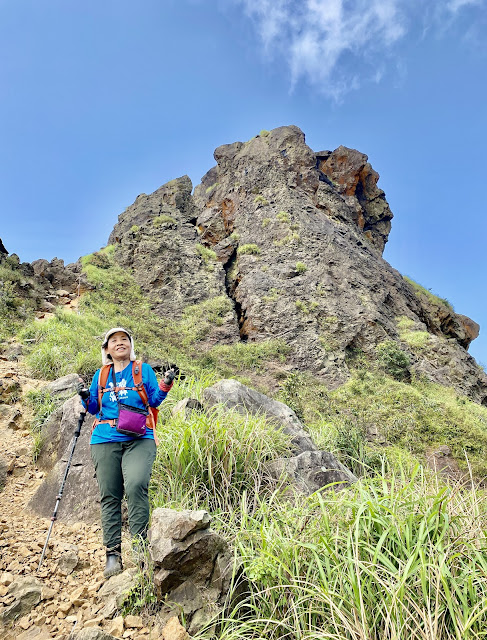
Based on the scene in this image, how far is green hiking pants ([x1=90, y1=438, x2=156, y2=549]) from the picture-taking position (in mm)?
2959

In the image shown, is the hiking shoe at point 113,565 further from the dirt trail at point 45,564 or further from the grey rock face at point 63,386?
the grey rock face at point 63,386

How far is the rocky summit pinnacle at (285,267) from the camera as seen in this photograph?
55.8 feet

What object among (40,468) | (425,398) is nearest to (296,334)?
(425,398)

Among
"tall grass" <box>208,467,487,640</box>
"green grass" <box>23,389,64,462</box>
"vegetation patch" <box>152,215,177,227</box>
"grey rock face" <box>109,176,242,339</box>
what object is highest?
"vegetation patch" <box>152,215,177,227</box>

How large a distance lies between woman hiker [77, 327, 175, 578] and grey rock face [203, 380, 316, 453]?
68.7 inches

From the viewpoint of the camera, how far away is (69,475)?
4262 millimetres

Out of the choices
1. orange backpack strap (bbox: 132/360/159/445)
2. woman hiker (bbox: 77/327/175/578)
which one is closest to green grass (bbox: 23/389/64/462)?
woman hiker (bbox: 77/327/175/578)

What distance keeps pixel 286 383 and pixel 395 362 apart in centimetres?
552

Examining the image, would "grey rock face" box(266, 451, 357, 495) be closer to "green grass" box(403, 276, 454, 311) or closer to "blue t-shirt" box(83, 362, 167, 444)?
"blue t-shirt" box(83, 362, 167, 444)

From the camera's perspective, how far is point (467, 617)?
1.80 metres

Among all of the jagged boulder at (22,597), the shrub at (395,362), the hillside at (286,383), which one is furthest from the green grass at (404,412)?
the jagged boulder at (22,597)

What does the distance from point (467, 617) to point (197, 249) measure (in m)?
20.2

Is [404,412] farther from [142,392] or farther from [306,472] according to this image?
[142,392]

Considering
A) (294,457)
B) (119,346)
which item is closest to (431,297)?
(294,457)
